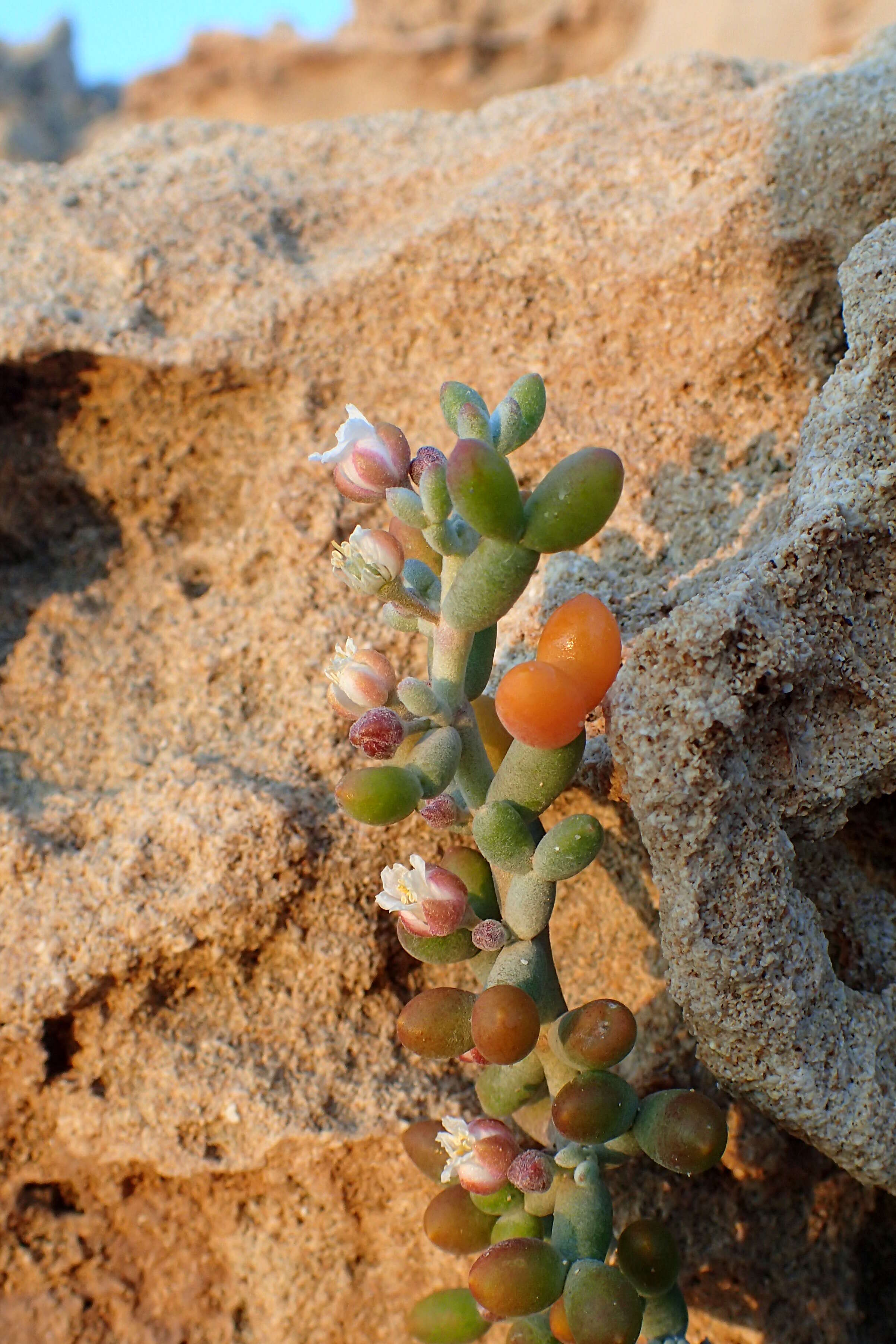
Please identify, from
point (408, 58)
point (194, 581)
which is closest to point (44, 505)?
point (194, 581)

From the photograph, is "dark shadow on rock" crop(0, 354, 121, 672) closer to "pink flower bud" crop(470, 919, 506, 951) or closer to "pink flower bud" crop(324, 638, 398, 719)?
"pink flower bud" crop(324, 638, 398, 719)

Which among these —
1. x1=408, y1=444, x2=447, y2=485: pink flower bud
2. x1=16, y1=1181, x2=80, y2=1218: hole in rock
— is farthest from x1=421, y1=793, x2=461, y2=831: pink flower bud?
x1=16, y1=1181, x2=80, y2=1218: hole in rock

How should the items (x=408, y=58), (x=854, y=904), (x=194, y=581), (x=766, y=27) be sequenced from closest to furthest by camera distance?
(x=854, y=904) → (x=194, y=581) → (x=766, y=27) → (x=408, y=58)

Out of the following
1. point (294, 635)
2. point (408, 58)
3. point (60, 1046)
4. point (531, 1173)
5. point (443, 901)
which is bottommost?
point (531, 1173)

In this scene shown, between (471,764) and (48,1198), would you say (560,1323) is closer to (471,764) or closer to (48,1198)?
(471,764)

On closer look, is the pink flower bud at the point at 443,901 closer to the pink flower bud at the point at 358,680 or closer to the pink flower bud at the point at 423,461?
the pink flower bud at the point at 358,680

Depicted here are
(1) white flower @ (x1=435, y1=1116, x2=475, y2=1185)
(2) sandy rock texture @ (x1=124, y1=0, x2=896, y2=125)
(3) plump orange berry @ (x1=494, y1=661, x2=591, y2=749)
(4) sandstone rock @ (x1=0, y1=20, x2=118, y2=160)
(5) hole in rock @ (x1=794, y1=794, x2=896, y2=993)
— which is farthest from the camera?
(4) sandstone rock @ (x1=0, y1=20, x2=118, y2=160)

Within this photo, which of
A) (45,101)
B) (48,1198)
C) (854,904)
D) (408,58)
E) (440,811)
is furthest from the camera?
(45,101)
